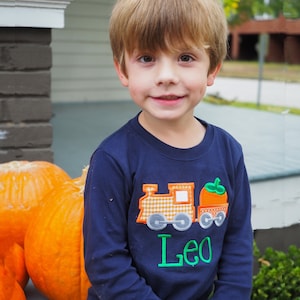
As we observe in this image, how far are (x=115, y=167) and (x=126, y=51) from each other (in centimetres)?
32

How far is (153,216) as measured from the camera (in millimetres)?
1503

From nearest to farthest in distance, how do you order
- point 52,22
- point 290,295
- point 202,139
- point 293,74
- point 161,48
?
point 161,48
point 202,139
point 290,295
point 52,22
point 293,74

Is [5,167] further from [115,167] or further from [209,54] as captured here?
[209,54]

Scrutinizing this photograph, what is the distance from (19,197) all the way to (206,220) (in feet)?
3.07

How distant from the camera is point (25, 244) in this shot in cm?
208

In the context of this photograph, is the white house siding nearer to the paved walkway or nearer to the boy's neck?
the paved walkway

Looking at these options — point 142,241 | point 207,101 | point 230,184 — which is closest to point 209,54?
point 230,184

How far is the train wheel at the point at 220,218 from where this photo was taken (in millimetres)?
1576

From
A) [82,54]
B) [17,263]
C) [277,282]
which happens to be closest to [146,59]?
[17,263]

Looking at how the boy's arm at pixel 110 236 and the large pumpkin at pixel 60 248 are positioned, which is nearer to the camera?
the boy's arm at pixel 110 236

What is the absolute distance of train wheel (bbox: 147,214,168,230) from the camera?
1504mm

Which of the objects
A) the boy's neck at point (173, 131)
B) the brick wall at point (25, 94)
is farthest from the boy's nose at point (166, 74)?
the brick wall at point (25, 94)

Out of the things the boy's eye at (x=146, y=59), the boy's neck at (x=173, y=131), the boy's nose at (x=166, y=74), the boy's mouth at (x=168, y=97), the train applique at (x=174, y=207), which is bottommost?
the train applique at (x=174, y=207)

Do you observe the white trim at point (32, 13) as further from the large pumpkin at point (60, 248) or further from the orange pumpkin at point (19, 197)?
the large pumpkin at point (60, 248)
